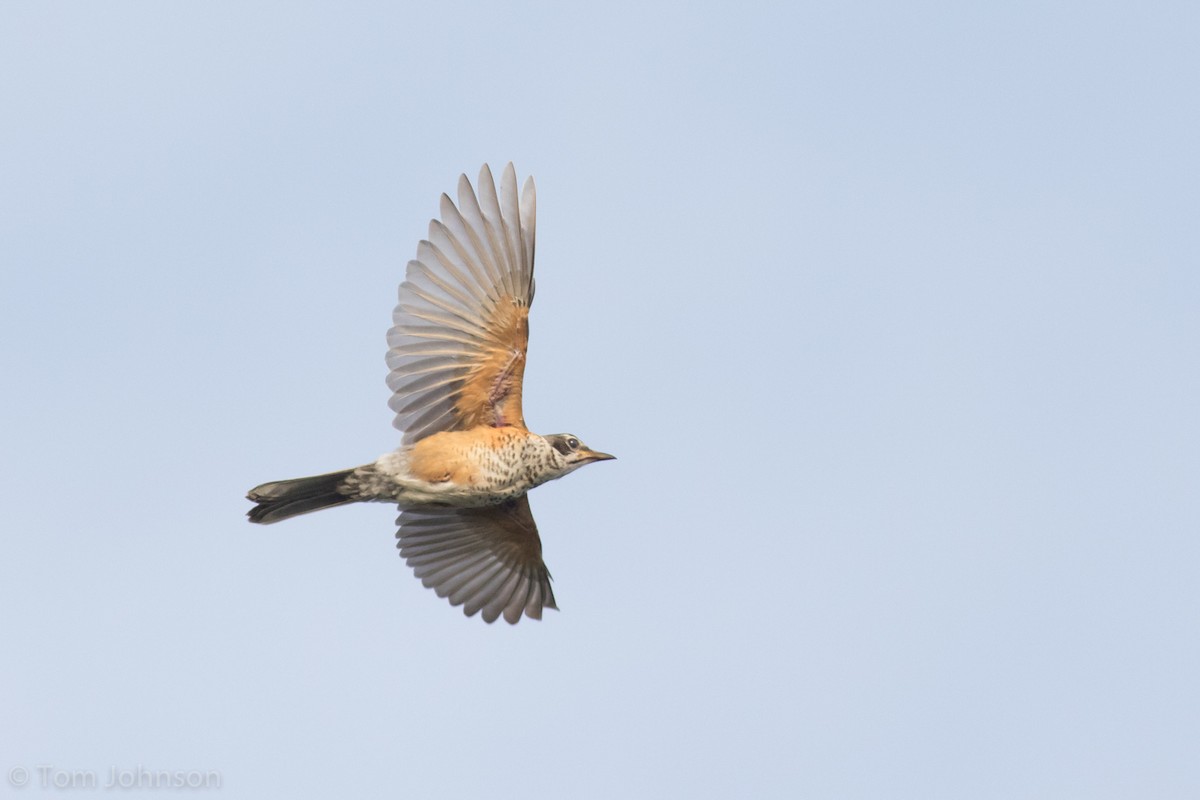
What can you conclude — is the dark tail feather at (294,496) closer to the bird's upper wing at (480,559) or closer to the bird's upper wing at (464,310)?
the bird's upper wing at (464,310)

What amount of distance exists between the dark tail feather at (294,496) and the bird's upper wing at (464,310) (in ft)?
2.72

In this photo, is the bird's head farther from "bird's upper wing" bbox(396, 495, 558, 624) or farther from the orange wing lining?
"bird's upper wing" bbox(396, 495, 558, 624)

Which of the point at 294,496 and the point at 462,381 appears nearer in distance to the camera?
the point at 294,496

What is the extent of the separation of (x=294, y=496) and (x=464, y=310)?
237 centimetres

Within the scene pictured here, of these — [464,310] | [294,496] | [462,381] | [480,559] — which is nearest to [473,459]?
[462,381]

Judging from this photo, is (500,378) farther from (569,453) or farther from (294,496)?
(294,496)

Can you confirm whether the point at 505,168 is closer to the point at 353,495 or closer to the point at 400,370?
the point at 400,370

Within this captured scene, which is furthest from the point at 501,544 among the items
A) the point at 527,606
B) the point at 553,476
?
the point at 553,476

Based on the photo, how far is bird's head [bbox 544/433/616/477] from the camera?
56.4 feet

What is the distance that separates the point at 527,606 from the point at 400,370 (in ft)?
12.2

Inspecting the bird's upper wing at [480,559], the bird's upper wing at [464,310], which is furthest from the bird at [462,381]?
the bird's upper wing at [480,559]

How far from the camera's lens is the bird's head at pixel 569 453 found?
677 inches

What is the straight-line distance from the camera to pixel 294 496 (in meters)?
16.8

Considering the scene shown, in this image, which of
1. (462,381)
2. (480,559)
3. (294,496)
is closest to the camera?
(294,496)
